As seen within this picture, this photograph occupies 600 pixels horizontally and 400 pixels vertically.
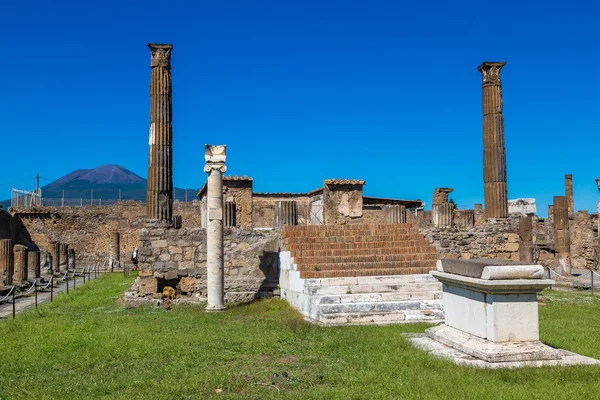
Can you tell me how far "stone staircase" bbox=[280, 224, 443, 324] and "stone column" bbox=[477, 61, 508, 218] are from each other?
4.16m

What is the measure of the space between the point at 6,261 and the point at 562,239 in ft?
68.7

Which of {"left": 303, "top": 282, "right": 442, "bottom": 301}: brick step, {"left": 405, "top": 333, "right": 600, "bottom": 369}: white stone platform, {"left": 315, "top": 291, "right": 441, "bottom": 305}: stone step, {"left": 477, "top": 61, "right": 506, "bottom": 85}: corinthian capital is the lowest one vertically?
{"left": 405, "top": 333, "right": 600, "bottom": 369}: white stone platform

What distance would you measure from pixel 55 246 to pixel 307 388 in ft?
93.7

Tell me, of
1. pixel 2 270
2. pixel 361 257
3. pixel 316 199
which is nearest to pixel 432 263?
pixel 361 257

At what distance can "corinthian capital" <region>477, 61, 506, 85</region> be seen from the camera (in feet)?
56.2

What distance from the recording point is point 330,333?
348 inches

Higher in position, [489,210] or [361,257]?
[489,210]

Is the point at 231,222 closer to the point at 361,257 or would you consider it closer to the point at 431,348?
the point at 361,257

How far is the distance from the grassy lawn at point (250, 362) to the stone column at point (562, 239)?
1132 centimetres

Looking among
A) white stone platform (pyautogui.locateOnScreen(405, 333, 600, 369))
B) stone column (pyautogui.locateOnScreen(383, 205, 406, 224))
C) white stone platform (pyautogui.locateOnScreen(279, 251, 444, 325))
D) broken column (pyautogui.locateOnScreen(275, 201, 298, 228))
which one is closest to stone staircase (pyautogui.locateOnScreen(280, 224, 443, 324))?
white stone platform (pyautogui.locateOnScreen(279, 251, 444, 325))

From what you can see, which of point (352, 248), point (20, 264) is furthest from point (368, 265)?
point (20, 264)

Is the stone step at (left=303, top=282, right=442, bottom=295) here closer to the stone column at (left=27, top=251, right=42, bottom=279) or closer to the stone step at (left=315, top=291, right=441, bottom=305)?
the stone step at (left=315, top=291, right=441, bottom=305)

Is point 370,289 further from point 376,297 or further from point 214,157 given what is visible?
point 214,157

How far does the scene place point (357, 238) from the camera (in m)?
13.9
